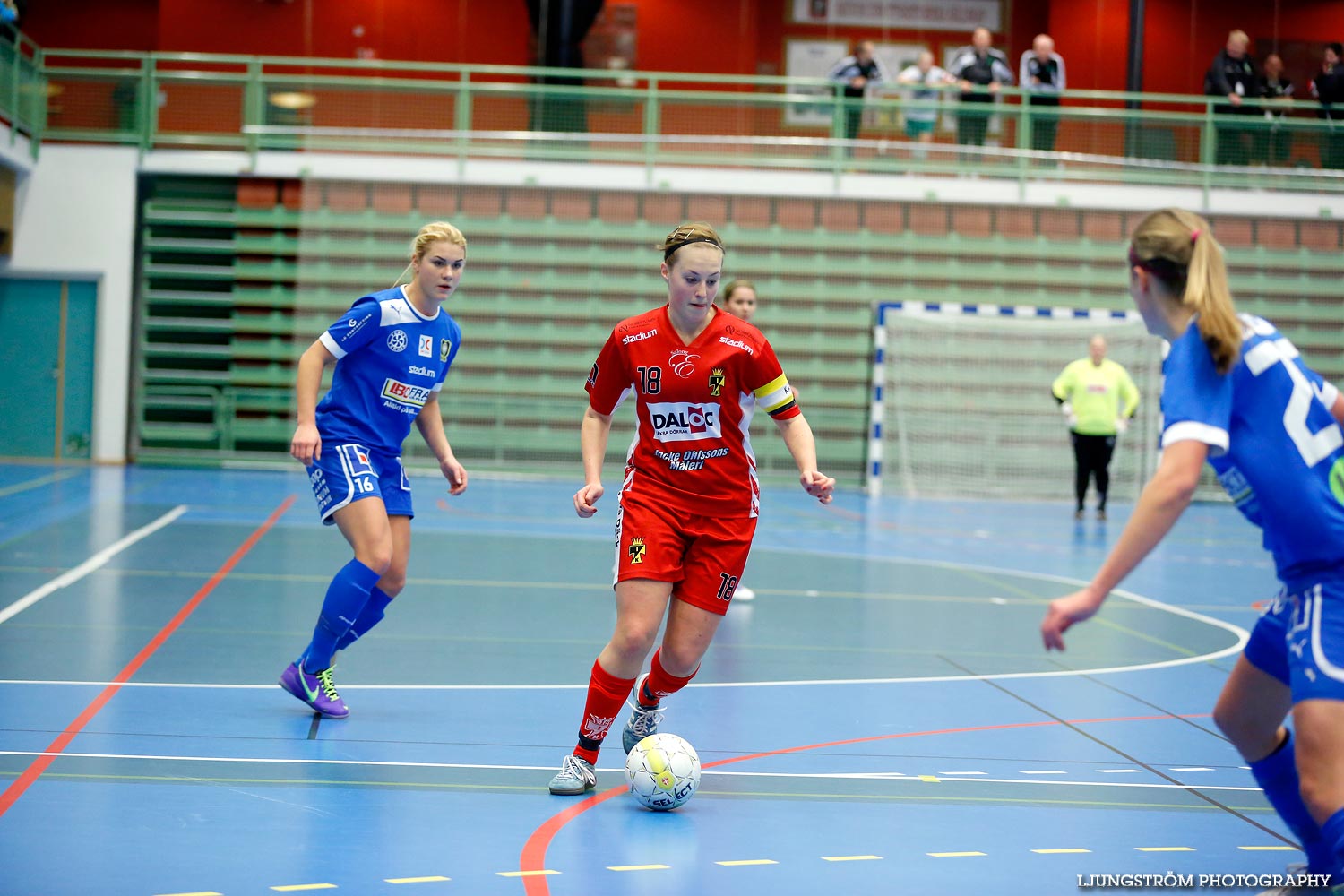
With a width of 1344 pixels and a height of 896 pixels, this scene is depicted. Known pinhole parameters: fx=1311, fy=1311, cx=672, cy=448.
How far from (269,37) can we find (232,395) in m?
5.76

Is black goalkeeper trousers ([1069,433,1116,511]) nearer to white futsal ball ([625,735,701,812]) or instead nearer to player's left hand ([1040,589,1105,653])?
white futsal ball ([625,735,701,812])

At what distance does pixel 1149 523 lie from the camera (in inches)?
110

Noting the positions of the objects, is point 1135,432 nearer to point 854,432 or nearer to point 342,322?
point 854,432

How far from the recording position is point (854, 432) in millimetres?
19328

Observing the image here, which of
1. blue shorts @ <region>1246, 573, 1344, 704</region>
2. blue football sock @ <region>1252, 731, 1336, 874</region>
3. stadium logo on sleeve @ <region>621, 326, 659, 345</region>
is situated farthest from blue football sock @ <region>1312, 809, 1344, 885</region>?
stadium logo on sleeve @ <region>621, 326, 659, 345</region>

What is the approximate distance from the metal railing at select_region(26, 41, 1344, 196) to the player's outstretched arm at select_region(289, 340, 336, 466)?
44.4 feet

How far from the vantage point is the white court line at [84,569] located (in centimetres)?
757

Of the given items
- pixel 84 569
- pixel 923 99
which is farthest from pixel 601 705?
pixel 923 99

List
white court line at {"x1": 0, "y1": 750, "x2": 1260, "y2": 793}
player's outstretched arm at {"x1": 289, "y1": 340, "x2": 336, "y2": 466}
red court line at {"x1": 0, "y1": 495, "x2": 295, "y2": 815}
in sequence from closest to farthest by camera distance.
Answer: red court line at {"x1": 0, "y1": 495, "x2": 295, "y2": 815} → white court line at {"x1": 0, "y1": 750, "x2": 1260, "y2": 793} → player's outstretched arm at {"x1": 289, "y1": 340, "x2": 336, "y2": 466}

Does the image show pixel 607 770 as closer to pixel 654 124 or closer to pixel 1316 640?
pixel 1316 640

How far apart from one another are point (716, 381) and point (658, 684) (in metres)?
1.08

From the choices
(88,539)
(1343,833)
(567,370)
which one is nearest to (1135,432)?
(567,370)

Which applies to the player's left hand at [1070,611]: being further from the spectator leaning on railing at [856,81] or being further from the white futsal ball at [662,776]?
the spectator leaning on railing at [856,81]

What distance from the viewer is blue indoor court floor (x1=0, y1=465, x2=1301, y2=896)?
3656 millimetres
